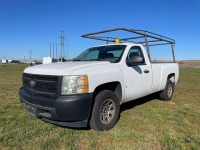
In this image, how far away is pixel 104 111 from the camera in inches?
169

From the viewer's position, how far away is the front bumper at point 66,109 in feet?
11.9

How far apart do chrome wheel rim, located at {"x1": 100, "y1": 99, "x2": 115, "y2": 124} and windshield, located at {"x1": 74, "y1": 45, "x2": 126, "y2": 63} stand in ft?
3.26

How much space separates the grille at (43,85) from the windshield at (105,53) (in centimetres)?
158

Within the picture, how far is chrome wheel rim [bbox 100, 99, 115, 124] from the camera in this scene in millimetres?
4235

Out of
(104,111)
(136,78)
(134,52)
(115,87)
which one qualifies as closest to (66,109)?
(104,111)

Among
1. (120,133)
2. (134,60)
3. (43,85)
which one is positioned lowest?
(120,133)

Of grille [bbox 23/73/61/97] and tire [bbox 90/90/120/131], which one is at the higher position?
grille [bbox 23/73/61/97]

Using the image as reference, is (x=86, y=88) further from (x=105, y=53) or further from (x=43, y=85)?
(x=105, y=53)

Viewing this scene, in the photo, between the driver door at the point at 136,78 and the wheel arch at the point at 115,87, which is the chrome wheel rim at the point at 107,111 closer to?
the wheel arch at the point at 115,87

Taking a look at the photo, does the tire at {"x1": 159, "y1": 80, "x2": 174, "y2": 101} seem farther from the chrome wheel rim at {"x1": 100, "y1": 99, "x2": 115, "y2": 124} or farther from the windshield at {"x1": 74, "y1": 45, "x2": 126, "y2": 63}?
the chrome wheel rim at {"x1": 100, "y1": 99, "x2": 115, "y2": 124}

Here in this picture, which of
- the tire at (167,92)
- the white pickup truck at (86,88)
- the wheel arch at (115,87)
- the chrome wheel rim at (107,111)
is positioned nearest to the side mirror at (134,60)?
the white pickup truck at (86,88)

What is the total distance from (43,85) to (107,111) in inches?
54.2

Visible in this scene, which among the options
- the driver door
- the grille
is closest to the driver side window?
the driver door

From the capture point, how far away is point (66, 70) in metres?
3.75
